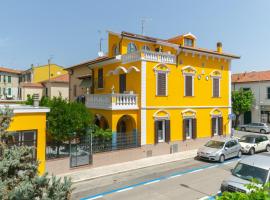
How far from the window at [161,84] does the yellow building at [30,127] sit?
9.58 metres

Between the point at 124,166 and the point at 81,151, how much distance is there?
321 cm

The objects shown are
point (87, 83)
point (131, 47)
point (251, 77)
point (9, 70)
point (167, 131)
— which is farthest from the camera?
point (9, 70)

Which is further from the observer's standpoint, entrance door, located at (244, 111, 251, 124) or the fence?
entrance door, located at (244, 111, 251, 124)

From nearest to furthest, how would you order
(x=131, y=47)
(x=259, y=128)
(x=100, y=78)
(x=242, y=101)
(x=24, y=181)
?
(x=24, y=181) < (x=131, y=47) < (x=100, y=78) < (x=259, y=128) < (x=242, y=101)

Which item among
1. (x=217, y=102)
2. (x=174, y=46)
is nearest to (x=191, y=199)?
(x=174, y=46)

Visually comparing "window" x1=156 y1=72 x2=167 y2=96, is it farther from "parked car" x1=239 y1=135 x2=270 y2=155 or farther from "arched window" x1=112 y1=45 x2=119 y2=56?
"parked car" x1=239 y1=135 x2=270 y2=155

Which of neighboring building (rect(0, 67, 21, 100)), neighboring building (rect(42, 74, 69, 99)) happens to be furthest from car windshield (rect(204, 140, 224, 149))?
neighboring building (rect(0, 67, 21, 100))

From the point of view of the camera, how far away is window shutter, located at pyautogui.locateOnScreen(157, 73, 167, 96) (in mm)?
18995

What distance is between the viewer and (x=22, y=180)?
19.0ft

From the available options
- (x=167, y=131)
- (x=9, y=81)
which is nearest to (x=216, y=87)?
(x=167, y=131)

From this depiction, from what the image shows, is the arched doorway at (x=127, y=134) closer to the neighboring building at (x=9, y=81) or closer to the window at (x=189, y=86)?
the window at (x=189, y=86)

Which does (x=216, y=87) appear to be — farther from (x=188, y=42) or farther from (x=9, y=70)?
(x=9, y=70)

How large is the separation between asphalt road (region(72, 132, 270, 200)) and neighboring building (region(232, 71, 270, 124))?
968 inches

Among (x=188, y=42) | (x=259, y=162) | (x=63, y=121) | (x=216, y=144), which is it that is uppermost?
(x=188, y=42)
